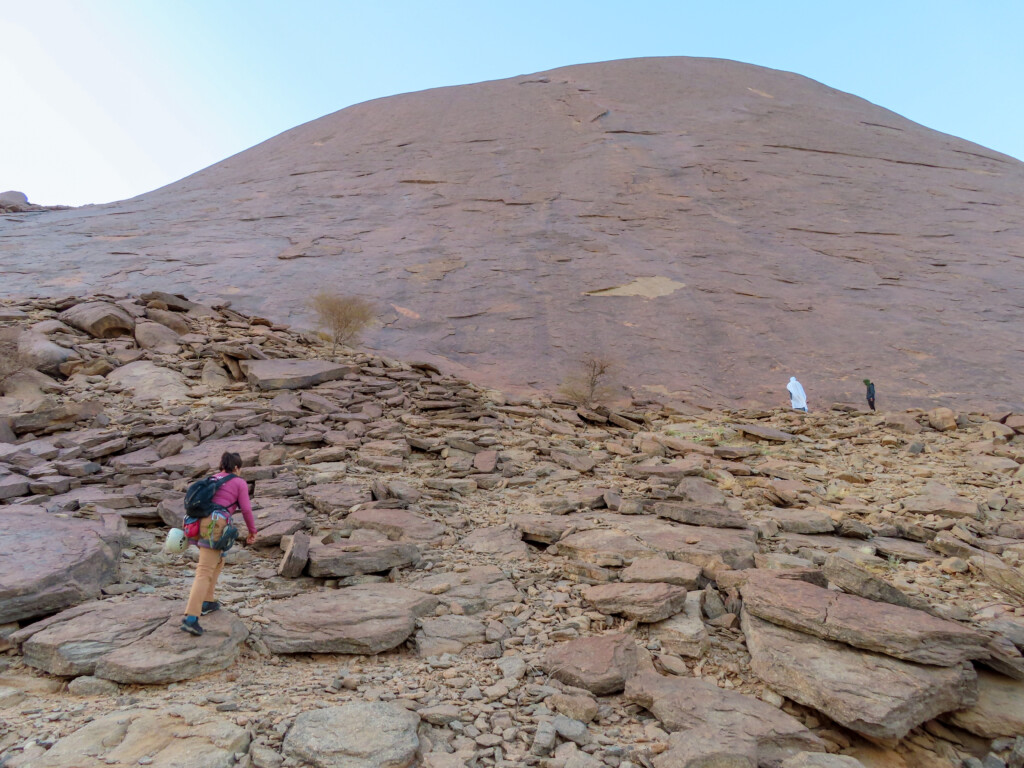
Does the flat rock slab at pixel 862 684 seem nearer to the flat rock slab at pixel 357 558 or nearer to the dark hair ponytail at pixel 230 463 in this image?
the flat rock slab at pixel 357 558

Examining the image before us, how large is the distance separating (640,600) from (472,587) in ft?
3.82

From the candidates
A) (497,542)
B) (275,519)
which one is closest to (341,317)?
(275,519)

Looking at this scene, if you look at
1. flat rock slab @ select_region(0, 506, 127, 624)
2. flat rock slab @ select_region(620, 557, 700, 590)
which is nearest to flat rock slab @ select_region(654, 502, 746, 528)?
flat rock slab @ select_region(620, 557, 700, 590)

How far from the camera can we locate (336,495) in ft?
18.1

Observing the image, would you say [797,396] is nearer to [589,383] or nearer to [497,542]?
[589,383]

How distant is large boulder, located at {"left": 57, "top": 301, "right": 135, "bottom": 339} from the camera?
908 centimetres

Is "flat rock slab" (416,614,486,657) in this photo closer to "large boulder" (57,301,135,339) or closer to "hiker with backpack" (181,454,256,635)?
"hiker with backpack" (181,454,256,635)

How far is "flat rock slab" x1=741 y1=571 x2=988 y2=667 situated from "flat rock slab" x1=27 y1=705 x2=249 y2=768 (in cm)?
276

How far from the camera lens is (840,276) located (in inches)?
568

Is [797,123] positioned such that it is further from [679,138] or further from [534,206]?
[534,206]

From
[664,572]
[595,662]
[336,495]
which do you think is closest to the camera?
[595,662]

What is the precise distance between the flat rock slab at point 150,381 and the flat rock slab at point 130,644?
4.78m

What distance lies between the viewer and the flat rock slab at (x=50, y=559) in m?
3.36

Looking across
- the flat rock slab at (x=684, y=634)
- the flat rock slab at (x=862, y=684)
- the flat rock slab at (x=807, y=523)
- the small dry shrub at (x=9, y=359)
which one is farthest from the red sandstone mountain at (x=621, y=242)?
the flat rock slab at (x=862, y=684)
